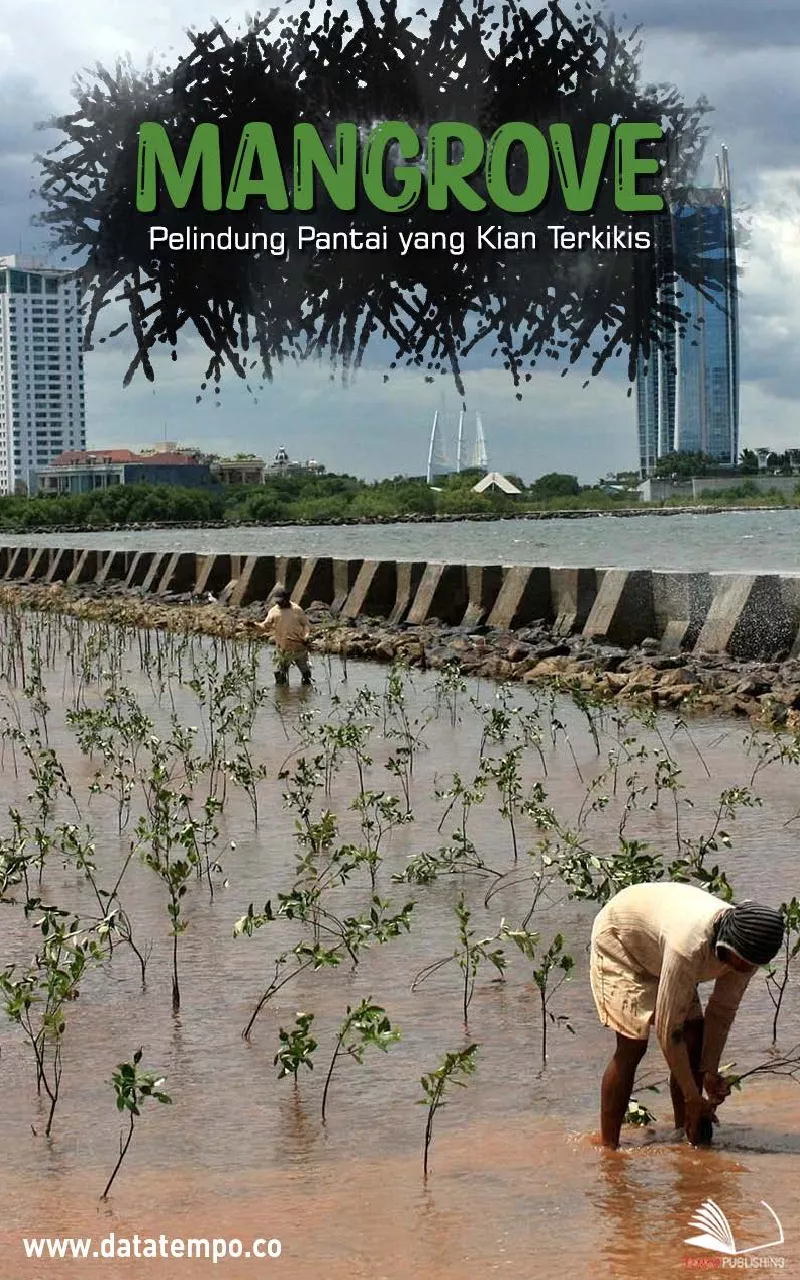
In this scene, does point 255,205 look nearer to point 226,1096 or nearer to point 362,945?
point 362,945

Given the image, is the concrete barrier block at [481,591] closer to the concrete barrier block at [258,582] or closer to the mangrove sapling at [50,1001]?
the concrete barrier block at [258,582]

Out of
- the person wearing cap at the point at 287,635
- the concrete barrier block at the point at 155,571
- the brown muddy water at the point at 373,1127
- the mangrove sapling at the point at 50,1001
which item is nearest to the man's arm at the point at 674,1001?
the brown muddy water at the point at 373,1127

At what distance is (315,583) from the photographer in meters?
30.1

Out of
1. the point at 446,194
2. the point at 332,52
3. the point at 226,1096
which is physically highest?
the point at 332,52

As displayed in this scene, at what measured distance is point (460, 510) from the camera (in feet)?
469

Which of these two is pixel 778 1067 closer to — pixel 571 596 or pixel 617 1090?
pixel 617 1090

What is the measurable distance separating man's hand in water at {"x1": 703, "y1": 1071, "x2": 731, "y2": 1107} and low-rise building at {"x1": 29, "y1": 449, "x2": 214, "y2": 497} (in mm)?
128015

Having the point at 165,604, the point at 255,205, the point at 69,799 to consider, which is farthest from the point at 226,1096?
the point at 165,604

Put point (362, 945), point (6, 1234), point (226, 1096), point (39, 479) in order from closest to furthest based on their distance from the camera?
point (6, 1234)
point (226, 1096)
point (362, 945)
point (39, 479)

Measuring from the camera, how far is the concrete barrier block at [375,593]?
90.3 feet

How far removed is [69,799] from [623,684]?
6.87 metres

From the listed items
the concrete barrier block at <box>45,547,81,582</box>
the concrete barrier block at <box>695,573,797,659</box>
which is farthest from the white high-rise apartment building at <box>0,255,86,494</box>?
the concrete barrier block at <box>695,573,797,659</box>

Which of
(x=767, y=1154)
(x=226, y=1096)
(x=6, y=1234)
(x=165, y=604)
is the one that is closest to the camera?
(x=6, y=1234)

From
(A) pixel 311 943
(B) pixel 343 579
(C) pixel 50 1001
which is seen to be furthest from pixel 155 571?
(C) pixel 50 1001
